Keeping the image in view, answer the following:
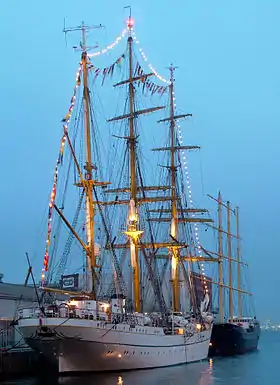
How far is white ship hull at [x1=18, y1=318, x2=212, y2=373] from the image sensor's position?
146 feet

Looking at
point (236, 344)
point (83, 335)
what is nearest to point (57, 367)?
point (83, 335)

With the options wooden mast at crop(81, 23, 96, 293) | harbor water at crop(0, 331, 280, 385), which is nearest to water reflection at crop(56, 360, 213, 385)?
harbor water at crop(0, 331, 280, 385)

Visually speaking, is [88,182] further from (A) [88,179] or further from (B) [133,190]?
(B) [133,190]

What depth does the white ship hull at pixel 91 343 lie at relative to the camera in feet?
146

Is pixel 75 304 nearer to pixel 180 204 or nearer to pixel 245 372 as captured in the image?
pixel 245 372

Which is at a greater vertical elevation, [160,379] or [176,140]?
[176,140]

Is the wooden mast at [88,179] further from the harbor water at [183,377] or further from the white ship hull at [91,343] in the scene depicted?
the harbor water at [183,377]

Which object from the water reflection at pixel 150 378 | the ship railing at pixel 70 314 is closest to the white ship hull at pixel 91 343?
the ship railing at pixel 70 314

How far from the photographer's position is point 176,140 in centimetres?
7919

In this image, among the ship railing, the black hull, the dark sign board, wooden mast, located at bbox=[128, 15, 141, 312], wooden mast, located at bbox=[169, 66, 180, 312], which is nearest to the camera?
the ship railing

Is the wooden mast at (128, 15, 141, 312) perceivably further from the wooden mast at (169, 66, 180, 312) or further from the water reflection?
the wooden mast at (169, 66, 180, 312)

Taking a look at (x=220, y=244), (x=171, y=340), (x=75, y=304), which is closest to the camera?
(x=75, y=304)

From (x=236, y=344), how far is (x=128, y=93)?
38.0 meters

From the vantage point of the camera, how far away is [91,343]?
45406 mm
